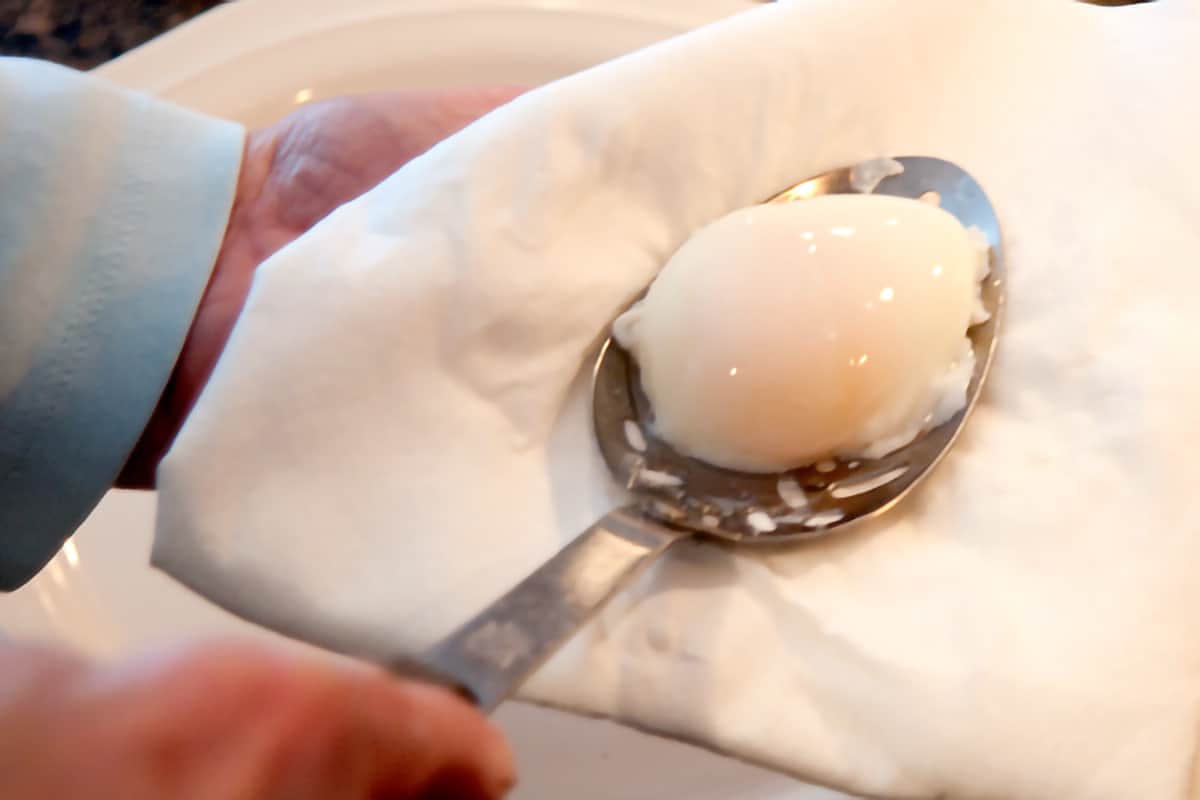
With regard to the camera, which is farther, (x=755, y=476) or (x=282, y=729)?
(x=755, y=476)

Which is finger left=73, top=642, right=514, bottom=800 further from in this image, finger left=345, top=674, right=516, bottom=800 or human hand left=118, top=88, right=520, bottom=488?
human hand left=118, top=88, right=520, bottom=488

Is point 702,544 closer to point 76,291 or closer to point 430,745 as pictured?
point 430,745

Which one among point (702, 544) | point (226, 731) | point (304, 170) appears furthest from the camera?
point (304, 170)

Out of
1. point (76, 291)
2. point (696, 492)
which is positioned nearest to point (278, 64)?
point (76, 291)

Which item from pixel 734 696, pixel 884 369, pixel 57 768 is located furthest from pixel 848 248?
pixel 57 768

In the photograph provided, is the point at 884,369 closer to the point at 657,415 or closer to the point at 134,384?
the point at 657,415

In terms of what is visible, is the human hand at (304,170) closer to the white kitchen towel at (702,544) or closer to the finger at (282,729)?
the white kitchen towel at (702,544)

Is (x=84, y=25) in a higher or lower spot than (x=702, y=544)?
higher
